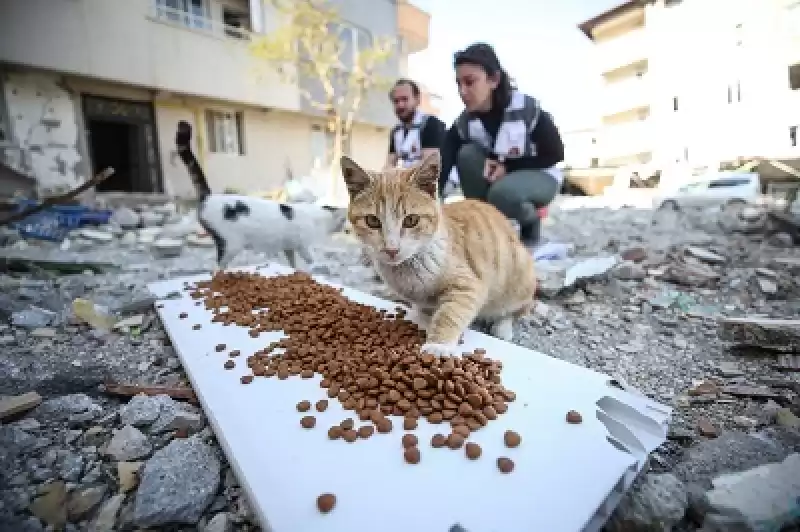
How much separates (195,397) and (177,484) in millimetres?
420

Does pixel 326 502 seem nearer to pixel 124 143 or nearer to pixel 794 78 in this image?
pixel 794 78

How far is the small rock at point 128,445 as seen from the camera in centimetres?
96

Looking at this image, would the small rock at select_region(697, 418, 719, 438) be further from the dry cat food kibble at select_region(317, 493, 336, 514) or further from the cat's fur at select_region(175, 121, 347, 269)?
the cat's fur at select_region(175, 121, 347, 269)

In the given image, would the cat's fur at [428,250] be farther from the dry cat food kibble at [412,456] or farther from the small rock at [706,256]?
the small rock at [706,256]

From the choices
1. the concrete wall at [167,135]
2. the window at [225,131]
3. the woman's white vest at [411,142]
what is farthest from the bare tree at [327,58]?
the woman's white vest at [411,142]

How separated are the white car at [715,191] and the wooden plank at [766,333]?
2.56 ft

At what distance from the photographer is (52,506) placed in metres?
0.79

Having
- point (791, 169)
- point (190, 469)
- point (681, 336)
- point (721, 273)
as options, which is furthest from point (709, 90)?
point (190, 469)

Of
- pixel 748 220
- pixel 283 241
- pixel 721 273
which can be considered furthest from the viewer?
pixel 748 220

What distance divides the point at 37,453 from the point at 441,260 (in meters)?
1.26

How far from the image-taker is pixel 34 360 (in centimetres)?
A: 146

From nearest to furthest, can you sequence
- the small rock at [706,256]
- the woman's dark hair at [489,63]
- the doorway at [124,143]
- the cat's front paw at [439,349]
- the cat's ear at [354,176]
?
the cat's front paw at [439,349]
the cat's ear at [354,176]
the woman's dark hair at [489,63]
the small rock at [706,256]
the doorway at [124,143]

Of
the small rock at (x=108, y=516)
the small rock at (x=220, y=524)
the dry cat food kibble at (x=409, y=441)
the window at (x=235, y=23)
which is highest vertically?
the window at (x=235, y=23)

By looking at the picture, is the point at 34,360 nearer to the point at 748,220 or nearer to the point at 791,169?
the point at 791,169
